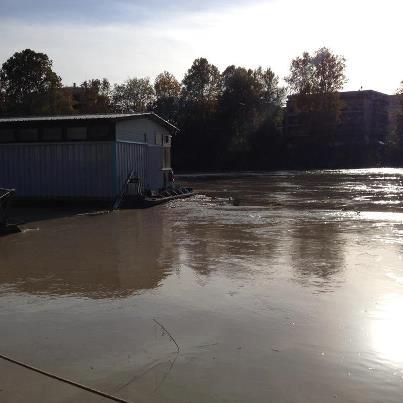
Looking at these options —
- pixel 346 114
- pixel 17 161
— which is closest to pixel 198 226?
pixel 17 161

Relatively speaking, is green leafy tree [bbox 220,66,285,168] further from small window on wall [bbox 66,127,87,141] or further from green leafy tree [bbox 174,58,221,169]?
small window on wall [bbox 66,127,87,141]

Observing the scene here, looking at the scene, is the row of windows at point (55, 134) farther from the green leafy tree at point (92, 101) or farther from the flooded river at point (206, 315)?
the green leafy tree at point (92, 101)

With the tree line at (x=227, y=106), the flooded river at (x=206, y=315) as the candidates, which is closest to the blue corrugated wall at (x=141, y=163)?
the flooded river at (x=206, y=315)

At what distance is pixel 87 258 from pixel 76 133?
10.6 m

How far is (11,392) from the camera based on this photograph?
4.30 meters

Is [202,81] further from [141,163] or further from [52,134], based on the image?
[52,134]

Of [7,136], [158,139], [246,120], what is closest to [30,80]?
[246,120]

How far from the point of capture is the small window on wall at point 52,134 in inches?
790

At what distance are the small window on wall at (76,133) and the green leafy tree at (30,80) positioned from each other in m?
31.5

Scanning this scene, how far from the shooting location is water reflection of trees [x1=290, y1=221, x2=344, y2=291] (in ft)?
26.9

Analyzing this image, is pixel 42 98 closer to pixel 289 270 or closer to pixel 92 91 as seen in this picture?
pixel 92 91

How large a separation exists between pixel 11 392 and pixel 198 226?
34.2 ft

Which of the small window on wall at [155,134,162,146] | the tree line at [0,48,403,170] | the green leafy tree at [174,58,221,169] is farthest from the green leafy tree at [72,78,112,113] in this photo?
the small window on wall at [155,134,162,146]

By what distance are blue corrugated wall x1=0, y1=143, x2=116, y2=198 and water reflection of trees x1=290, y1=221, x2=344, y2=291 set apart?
8334mm
